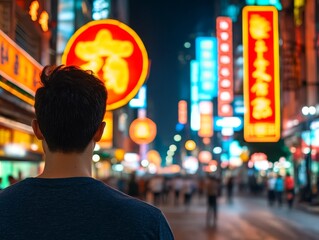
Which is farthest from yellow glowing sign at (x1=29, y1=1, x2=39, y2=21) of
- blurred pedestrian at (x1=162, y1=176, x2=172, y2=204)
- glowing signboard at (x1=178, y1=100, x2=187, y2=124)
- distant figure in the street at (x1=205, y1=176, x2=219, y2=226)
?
glowing signboard at (x1=178, y1=100, x2=187, y2=124)

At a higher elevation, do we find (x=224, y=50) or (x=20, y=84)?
(x=224, y=50)

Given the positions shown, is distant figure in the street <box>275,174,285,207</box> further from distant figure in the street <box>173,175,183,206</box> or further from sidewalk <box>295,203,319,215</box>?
distant figure in the street <box>173,175,183,206</box>

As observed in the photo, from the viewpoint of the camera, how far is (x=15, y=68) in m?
8.74

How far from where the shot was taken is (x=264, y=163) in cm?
5438

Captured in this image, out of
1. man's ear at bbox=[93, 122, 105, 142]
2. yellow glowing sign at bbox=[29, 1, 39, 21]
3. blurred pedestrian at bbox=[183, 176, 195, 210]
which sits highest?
yellow glowing sign at bbox=[29, 1, 39, 21]

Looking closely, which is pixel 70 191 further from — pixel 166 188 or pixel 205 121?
pixel 205 121

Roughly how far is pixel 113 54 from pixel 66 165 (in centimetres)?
905

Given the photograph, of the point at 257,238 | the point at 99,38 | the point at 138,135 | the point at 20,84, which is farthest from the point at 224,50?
the point at 20,84

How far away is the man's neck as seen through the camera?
A: 85.3 inches

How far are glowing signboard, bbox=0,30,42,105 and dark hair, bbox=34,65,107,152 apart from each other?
575cm

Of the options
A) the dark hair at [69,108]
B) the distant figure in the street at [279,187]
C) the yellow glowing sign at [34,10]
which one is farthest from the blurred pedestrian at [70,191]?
the distant figure in the street at [279,187]

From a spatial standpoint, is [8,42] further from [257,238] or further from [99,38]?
[257,238]

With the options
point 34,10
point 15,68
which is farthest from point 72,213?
point 34,10

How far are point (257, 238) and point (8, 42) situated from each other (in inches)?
427
